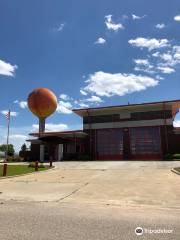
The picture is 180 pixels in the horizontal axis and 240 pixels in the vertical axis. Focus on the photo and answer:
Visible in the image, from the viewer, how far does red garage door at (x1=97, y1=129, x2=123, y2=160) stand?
43438mm

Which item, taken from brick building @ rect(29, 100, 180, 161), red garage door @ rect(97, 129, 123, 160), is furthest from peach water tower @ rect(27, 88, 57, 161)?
red garage door @ rect(97, 129, 123, 160)

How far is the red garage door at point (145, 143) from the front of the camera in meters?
41.4

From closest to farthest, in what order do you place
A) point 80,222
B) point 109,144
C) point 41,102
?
point 80,222 < point 109,144 < point 41,102

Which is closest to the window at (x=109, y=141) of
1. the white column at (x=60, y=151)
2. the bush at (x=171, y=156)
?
the white column at (x=60, y=151)

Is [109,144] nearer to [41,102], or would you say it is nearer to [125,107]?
[125,107]

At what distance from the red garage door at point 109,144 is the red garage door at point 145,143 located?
2.00m

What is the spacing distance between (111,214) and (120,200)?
94.5 inches

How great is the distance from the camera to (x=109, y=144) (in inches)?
1740

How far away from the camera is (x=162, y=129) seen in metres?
41.2

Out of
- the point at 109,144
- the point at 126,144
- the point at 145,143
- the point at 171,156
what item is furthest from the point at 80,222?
the point at 109,144

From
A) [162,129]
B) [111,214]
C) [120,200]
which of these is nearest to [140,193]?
[120,200]

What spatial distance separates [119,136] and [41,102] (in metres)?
15.7

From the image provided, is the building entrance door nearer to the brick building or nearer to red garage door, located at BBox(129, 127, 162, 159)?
the brick building

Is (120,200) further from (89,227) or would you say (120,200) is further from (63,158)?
(63,158)
